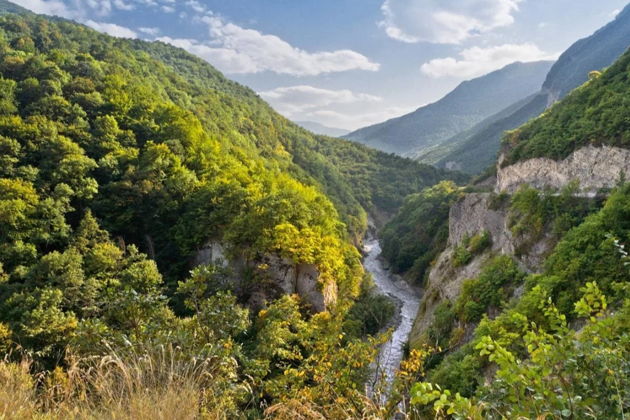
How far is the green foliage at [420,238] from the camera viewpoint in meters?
46.5

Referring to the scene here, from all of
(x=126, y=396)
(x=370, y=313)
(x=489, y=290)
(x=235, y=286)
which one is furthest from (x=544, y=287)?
(x=370, y=313)

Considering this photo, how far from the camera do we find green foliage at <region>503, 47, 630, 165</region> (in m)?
20.3

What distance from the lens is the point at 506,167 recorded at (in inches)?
1238

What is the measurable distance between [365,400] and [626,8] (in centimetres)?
21887

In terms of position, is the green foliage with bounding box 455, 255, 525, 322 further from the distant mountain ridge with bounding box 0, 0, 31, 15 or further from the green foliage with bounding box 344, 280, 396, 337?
the distant mountain ridge with bounding box 0, 0, 31, 15

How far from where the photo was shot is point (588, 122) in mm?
22375

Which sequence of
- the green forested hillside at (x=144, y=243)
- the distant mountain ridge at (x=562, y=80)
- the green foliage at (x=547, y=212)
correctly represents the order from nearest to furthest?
the green forested hillside at (x=144, y=243), the green foliage at (x=547, y=212), the distant mountain ridge at (x=562, y=80)

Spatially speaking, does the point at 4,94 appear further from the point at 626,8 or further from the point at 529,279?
the point at 626,8

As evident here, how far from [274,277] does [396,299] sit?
2145cm

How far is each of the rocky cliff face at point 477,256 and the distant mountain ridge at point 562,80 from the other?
9899 cm

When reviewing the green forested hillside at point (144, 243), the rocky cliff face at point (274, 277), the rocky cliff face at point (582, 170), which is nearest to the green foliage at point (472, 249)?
the rocky cliff face at point (582, 170)

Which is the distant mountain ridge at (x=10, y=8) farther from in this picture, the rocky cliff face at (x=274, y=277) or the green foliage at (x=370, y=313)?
the green foliage at (x=370, y=313)

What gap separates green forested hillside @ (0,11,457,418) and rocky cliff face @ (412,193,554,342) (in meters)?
5.38

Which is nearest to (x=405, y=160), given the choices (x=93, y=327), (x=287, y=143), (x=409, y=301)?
(x=287, y=143)
